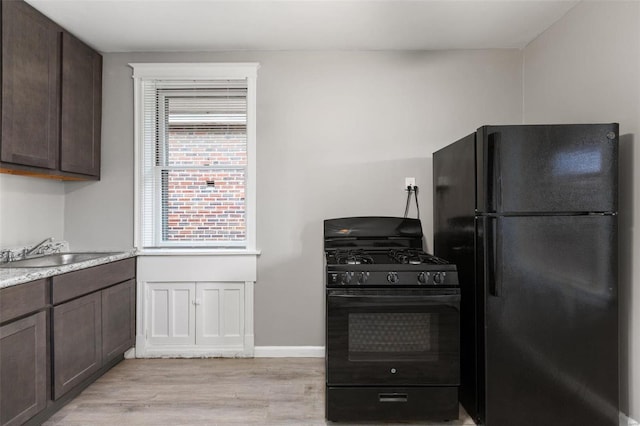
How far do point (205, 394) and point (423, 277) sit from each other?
1588 millimetres

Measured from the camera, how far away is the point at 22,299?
1.89 metres

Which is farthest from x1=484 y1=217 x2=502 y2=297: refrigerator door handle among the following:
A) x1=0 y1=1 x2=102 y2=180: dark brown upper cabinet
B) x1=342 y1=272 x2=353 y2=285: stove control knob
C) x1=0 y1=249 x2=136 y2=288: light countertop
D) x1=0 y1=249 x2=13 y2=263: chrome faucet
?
x1=0 y1=249 x2=13 y2=263: chrome faucet

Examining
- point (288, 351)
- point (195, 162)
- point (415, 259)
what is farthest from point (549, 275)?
point (195, 162)

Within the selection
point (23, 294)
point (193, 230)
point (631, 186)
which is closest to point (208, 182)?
point (193, 230)

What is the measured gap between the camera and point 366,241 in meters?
2.92

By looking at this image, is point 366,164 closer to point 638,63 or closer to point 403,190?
point 403,190

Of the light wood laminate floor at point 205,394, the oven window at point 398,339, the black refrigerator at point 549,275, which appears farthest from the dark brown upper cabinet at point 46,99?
the black refrigerator at point 549,275

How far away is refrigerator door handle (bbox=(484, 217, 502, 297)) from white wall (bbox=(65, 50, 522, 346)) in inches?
42.1

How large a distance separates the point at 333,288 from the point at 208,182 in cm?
159

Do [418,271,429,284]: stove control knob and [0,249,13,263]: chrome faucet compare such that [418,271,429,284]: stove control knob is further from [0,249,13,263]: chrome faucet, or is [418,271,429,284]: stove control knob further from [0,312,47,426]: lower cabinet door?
[0,249,13,263]: chrome faucet

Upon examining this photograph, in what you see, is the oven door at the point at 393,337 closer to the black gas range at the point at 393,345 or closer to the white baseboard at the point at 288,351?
the black gas range at the point at 393,345

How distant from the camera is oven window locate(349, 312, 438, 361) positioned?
6.71ft

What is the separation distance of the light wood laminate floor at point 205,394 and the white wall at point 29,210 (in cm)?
115

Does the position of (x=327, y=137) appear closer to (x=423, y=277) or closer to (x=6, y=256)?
(x=423, y=277)
